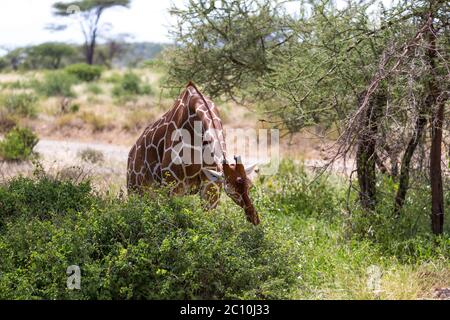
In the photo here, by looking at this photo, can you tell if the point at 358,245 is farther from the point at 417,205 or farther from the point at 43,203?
the point at 43,203

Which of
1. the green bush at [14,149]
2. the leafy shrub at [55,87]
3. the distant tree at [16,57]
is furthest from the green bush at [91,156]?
the distant tree at [16,57]

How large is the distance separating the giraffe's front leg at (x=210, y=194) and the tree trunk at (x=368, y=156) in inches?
55.9

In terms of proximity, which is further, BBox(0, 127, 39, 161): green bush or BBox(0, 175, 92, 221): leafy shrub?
BBox(0, 127, 39, 161): green bush

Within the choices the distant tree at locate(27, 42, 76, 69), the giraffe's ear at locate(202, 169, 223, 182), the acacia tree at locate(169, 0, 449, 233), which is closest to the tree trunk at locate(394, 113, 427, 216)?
the acacia tree at locate(169, 0, 449, 233)

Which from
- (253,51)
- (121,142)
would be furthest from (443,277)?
(121,142)

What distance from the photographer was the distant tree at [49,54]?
143 ft

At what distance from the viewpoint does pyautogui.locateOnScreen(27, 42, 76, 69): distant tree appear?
143 ft

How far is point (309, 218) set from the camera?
26.7 ft

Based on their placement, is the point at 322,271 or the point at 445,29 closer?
the point at 322,271

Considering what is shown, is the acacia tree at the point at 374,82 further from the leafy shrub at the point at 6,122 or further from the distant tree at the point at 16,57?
the distant tree at the point at 16,57

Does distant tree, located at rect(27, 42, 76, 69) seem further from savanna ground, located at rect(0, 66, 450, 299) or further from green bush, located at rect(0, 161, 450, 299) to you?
green bush, located at rect(0, 161, 450, 299)

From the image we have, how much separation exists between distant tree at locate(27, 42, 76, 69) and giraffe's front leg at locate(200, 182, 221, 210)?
3901 centimetres

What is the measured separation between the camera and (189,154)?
Result: 6.68 meters
